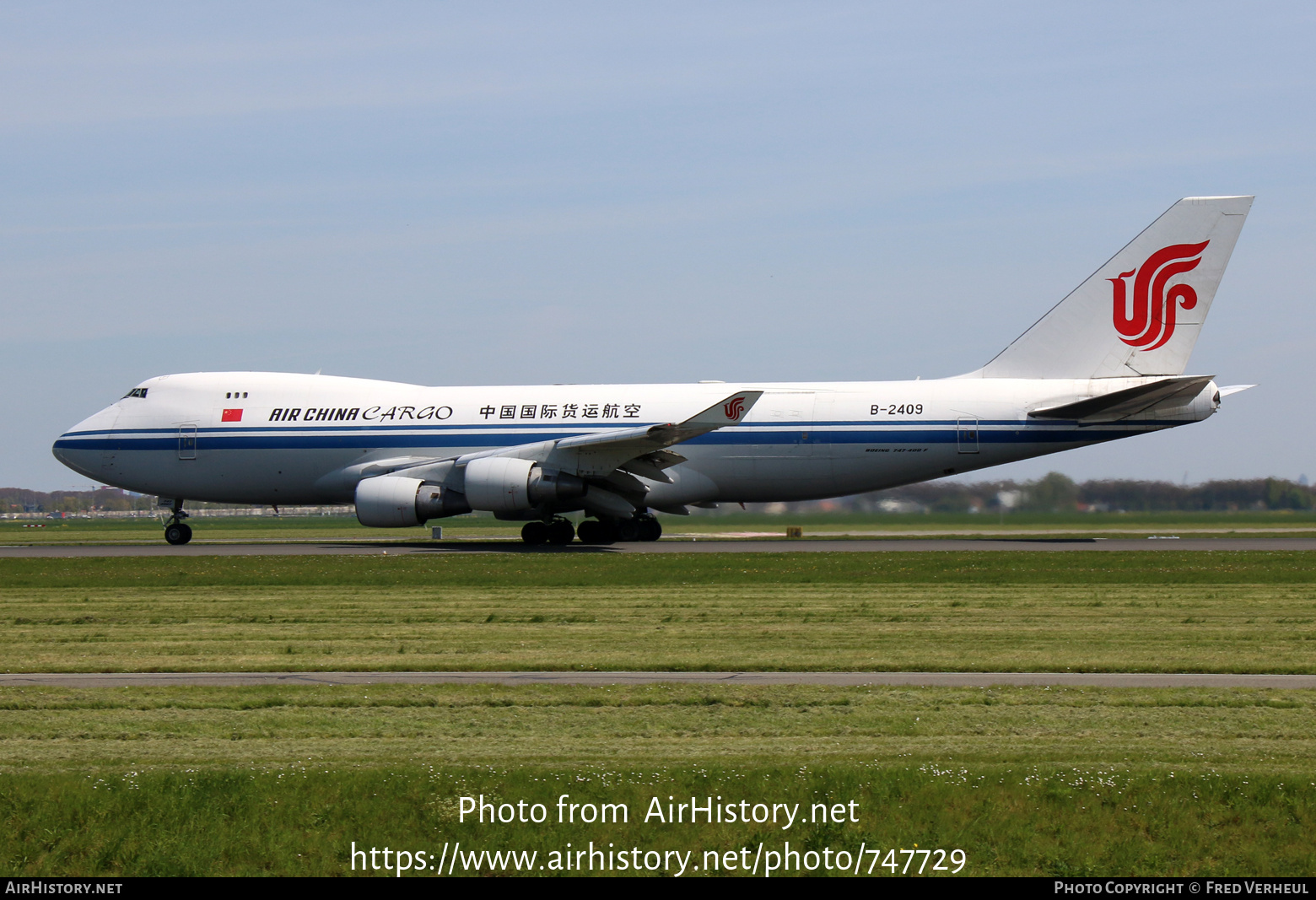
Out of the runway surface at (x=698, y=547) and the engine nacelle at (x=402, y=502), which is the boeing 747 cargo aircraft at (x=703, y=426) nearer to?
the engine nacelle at (x=402, y=502)

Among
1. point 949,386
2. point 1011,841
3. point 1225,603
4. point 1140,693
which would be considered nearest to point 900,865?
point 1011,841

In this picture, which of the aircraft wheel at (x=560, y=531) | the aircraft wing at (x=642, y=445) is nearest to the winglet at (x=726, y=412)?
the aircraft wing at (x=642, y=445)

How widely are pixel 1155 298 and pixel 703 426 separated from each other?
12.4 m

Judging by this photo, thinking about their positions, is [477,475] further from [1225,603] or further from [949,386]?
[1225,603]

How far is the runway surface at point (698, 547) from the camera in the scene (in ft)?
97.3

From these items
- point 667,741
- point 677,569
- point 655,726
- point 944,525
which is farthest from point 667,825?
point 944,525

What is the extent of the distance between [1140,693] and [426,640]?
8.11 m

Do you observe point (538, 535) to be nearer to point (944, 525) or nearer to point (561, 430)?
point (561, 430)

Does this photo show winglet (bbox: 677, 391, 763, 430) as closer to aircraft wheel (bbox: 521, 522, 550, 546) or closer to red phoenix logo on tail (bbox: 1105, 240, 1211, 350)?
aircraft wheel (bbox: 521, 522, 550, 546)

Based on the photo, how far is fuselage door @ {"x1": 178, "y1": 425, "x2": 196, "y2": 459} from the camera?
35594 millimetres

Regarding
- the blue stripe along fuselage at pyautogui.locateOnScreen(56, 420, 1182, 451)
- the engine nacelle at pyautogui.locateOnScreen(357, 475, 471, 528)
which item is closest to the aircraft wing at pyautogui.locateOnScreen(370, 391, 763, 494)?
the blue stripe along fuselage at pyautogui.locateOnScreen(56, 420, 1182, 451)

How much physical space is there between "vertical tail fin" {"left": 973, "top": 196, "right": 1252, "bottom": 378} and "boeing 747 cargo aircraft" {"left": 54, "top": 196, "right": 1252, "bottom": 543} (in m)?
0.04

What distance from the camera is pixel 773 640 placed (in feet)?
47.8

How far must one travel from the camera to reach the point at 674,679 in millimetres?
11953
